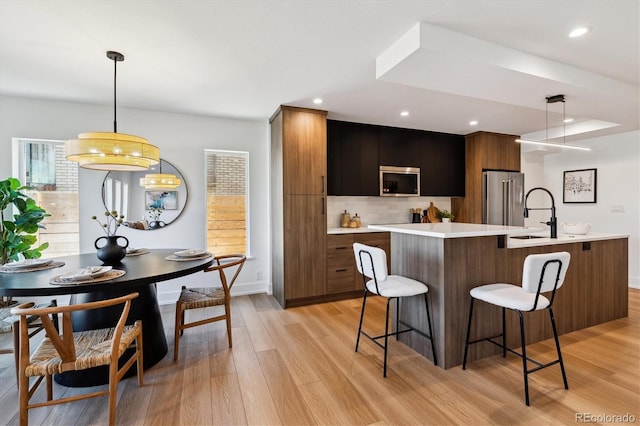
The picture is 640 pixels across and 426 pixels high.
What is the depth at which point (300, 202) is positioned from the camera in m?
3.79

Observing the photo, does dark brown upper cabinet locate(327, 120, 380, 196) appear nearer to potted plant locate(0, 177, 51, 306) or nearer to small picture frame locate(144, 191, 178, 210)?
small picture frame locate(144, 191, 178, 210)

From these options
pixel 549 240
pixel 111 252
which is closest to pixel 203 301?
pixel 111 252

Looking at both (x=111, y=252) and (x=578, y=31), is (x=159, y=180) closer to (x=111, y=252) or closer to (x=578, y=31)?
(x=111, y=252)

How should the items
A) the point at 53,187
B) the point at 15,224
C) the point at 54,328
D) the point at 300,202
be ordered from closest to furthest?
the point at 54,328
the point at 15,224
the point at 53,187
the point at 300,202

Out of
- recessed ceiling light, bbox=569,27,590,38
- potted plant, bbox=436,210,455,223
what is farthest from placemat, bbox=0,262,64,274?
potted plant, bbox=436,210,455,223

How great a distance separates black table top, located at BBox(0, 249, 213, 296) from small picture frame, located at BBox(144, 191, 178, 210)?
1190mm

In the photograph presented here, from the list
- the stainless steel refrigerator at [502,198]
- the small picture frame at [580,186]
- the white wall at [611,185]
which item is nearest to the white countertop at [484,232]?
the stainless steel refrigerator at [502,198]

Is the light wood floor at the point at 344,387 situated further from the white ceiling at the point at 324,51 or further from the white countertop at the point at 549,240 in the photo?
the white ceiling at the point at 324,51

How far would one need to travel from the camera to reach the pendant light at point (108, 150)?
6.76 ft

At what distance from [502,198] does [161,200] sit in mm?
5318

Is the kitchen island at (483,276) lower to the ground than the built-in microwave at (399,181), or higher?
lower

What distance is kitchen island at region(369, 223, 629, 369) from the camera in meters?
2.30

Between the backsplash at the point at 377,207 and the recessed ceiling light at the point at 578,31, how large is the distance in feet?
10.2

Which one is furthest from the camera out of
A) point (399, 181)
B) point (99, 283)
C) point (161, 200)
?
point (399, 181)
